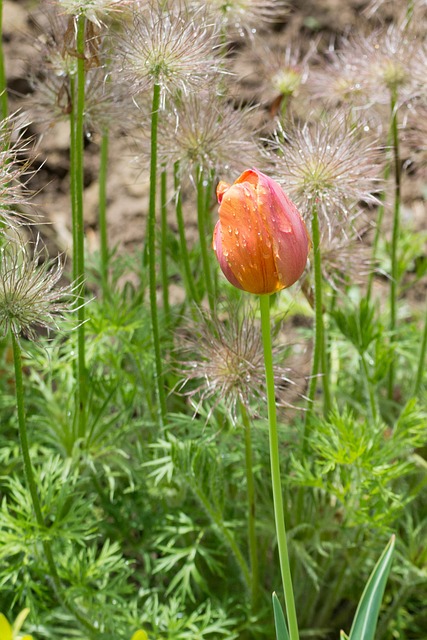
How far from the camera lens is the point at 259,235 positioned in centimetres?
107

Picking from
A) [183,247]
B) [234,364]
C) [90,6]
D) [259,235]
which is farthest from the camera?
[183,247]

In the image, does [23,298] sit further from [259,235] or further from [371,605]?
[371,605]

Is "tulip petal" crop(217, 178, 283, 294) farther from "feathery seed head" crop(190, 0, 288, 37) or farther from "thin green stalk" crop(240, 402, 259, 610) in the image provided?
"feathery seed head" crop(190, 0, 288, 37)

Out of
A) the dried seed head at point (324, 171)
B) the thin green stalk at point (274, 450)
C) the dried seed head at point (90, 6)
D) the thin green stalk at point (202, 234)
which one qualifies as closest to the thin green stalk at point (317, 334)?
the dried seed head at point (324, 171)

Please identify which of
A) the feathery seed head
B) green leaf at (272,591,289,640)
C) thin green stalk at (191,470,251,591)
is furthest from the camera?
the feathery seed head

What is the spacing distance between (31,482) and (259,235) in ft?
1.82

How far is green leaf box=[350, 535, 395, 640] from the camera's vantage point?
1.23m

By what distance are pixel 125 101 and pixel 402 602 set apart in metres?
1.10

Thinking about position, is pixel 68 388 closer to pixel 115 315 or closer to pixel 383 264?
pixel 115 315

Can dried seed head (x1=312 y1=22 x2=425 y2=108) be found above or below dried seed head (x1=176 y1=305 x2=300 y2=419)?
above

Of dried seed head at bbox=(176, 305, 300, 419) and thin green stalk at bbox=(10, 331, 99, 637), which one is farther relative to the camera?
dried seed head at bbox=(176, 305, 300, 419)

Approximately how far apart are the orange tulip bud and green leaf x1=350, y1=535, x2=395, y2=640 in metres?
0.42

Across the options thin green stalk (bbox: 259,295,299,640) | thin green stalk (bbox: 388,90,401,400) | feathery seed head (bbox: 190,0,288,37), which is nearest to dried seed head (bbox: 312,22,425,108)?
thin green stalk (bbox: 388,90,401,400)

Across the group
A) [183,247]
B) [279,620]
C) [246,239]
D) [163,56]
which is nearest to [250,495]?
[279,620]
